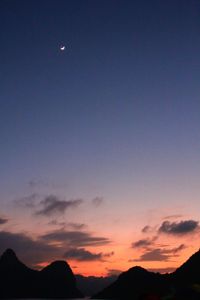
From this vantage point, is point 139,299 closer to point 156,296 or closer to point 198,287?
point 156,296

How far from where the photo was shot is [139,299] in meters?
10.7

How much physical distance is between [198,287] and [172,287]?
65cm

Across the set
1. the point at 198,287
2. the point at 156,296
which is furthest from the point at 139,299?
the point at 198,287

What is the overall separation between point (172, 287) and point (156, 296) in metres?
0.67

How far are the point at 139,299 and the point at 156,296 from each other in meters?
0.47

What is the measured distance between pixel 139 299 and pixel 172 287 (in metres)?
1.10

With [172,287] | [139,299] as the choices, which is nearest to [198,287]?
[172,287]

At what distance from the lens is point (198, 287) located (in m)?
10.1

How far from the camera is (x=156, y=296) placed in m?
10.6

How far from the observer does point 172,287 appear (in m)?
10.1

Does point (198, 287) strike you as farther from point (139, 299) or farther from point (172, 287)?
point (139, 299)
